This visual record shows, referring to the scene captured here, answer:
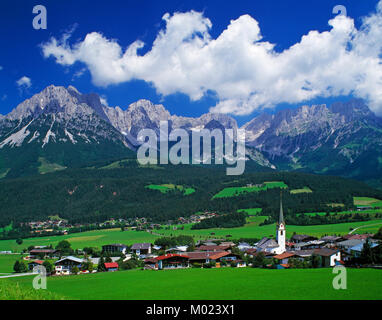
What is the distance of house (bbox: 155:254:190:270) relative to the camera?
67.4m

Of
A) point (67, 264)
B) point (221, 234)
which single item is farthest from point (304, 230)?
point (67, 264)

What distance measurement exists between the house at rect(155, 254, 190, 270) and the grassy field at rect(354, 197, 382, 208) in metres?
112

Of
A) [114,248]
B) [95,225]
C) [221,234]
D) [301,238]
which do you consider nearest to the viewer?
[301,238]

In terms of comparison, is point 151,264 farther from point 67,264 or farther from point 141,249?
point 141,249

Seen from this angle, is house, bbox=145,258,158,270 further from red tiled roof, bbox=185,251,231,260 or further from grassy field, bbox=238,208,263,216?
grassy field, bbox=238,208,263,216

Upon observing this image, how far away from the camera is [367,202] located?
536 feet

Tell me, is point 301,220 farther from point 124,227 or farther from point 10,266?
point 10,266

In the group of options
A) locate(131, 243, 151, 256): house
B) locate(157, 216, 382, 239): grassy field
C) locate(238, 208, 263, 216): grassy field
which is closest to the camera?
locate(131, 243, 151, 256): house

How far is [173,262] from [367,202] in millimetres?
124495

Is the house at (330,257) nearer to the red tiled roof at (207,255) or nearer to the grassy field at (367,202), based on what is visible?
the red tiled roof at (207,255)

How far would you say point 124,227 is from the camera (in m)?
156

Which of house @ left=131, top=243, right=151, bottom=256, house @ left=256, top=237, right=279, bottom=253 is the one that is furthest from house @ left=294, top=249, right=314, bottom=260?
house @ left=131, top=243, right=151, bottom=256

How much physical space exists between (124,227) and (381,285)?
439ft

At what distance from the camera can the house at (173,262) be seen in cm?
6744
